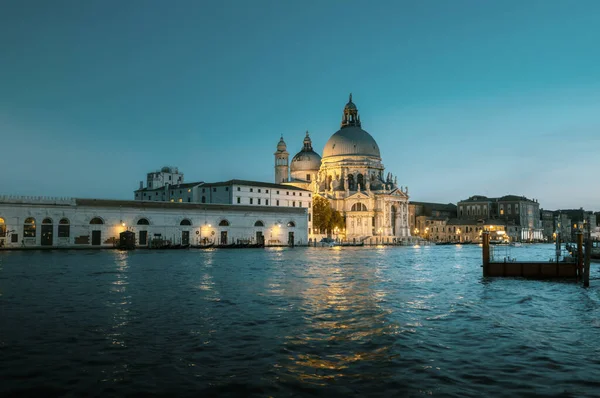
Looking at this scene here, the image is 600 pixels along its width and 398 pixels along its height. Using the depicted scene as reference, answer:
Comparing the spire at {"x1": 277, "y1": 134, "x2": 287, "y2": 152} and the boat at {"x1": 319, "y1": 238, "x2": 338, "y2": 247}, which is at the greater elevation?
the spire at {"x1": 277, "y1": 134, "x2": 287, "y2": 152}

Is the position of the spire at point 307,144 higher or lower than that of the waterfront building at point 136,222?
higher

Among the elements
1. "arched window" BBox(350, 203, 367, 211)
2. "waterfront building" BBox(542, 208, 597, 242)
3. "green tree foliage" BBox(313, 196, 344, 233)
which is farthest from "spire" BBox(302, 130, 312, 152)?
"waterfront building" BBox(542, 208, 597, 242)

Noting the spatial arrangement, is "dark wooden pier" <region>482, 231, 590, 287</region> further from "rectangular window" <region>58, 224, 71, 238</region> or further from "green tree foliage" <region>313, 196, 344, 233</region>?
"green tree foliage" <region>313, 196, 344, 233</region>

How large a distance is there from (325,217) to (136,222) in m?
37.6

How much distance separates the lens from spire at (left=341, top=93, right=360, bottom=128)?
112 meters

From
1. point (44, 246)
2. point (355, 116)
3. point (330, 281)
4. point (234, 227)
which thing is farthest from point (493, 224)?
point (330, 281)

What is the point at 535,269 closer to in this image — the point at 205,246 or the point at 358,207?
the point at 205,246

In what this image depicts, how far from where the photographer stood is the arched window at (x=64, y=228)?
5372cm

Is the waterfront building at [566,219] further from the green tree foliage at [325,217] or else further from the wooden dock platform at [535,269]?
the wooden dock platform at [535,269]

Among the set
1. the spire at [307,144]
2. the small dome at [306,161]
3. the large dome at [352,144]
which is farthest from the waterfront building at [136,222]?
the spire at [307,144]

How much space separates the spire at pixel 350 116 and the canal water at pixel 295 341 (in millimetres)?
91837

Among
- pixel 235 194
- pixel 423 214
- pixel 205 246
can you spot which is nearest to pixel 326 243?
pixel 235 194

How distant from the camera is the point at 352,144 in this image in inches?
4099

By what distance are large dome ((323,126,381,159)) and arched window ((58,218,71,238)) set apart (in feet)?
195
